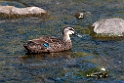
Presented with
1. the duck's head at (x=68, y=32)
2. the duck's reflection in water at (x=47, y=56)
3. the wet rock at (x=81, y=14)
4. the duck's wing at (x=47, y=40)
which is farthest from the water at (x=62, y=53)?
the duck's wing at (x=47, y=40)

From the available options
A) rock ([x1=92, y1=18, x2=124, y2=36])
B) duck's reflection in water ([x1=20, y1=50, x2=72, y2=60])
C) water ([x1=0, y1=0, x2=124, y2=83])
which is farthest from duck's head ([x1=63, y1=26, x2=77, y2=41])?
rock ([x1=92, y1=18, x2=124, y2=36])

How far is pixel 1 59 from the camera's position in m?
15.4

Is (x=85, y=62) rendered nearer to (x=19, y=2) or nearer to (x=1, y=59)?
(x=1, y=59)

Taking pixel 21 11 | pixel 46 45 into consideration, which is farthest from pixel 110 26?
pixel 21 11

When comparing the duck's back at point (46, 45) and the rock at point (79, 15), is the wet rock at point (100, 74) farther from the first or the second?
the rock at point (79, 15)

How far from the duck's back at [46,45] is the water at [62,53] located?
187 millimetres

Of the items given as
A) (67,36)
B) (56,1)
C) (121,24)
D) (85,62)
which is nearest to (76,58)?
(85,62)

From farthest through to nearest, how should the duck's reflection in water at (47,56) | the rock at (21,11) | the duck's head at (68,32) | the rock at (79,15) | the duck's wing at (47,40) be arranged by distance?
the rock at (21,11), the rock at (79,15), the duck's head at (68,32), the duck's wing at (47,40), the duck's reflection in water at (47,56)

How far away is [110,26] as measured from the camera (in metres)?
18.4

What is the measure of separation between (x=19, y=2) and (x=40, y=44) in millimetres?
6486

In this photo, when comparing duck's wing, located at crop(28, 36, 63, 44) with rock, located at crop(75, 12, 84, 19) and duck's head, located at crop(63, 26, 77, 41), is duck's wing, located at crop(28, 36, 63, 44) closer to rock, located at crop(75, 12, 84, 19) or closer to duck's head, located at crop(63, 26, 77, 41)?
duck's head, located at crop(63, 26, 77, 41)

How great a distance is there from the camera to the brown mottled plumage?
1608cm

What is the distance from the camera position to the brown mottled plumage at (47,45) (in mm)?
16078

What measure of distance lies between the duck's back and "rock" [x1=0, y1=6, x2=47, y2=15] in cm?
383
